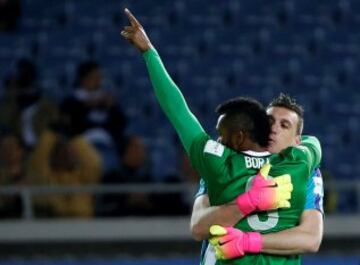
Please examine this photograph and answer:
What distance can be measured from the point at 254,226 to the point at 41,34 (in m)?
8.87

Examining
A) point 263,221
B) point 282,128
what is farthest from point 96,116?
point 263,221

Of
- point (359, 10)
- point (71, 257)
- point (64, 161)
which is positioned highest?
point (359, 10)

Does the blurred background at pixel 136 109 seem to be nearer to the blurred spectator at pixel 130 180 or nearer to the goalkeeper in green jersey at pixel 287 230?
the blurred spectator at pixel 130 180

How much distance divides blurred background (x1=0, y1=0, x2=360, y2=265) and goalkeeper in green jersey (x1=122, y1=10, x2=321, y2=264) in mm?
5649

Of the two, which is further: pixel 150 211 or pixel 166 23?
pixel 166 23

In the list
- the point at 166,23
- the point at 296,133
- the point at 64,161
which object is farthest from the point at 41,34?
the point at 296,133

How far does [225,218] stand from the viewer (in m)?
4.68

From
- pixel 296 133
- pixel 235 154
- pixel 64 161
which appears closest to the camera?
pixel 235 154

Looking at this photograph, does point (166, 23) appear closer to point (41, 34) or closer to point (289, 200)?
point (41, 34)

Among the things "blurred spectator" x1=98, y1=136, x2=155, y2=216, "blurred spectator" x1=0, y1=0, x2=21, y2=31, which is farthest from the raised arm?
"blurred spectator" x1=0, y1=0, x2=21, y2=31

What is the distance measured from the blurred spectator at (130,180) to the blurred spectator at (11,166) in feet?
2.24

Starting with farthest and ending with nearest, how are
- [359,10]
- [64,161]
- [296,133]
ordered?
1. [359,10]
2. [64,161]
3. [296,133]

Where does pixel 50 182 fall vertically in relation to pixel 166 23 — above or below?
below

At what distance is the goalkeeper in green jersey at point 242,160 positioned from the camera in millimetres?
4586
